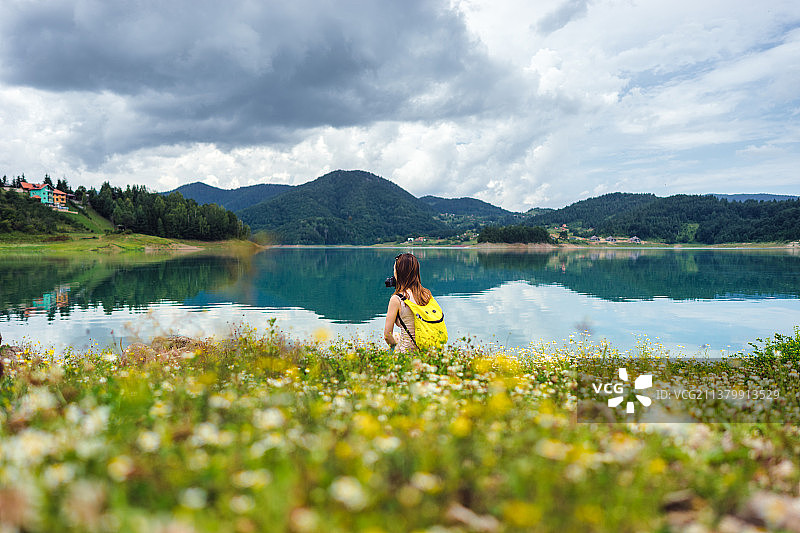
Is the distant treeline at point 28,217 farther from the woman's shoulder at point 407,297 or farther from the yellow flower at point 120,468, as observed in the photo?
the yellow flower at point 120,468

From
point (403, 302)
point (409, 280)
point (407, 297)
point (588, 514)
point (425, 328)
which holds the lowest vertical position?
point (425, 328)

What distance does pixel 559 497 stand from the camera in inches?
138

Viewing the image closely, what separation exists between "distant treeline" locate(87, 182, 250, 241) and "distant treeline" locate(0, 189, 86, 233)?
16.2m

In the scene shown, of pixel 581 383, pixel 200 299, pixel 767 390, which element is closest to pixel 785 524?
pixel 581 383

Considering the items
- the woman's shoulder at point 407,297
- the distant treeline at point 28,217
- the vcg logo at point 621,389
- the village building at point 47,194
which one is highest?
the village building at point 47,194

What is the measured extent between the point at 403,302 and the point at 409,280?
590mm

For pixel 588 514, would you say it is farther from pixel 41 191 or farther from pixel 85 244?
pixel 41 191

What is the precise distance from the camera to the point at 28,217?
132m

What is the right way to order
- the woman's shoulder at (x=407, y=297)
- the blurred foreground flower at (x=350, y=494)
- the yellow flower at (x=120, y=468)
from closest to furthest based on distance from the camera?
the blurred foreground flower at (x=350, y=494), the yellow flower at (x=120, y=468), the woman's shoulder at (x=407, y=297)

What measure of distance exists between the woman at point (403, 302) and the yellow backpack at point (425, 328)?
0.13 metres

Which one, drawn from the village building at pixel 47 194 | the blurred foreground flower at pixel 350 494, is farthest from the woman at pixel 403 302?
Result: the village building at pixel 47 194

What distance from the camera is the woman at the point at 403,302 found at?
10.8 meters

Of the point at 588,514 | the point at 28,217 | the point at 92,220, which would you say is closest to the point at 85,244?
the point at 28,217

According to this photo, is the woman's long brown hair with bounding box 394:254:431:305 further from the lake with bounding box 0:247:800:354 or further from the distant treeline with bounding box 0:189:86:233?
the distant treeline with bounding box 0:189:86:233
